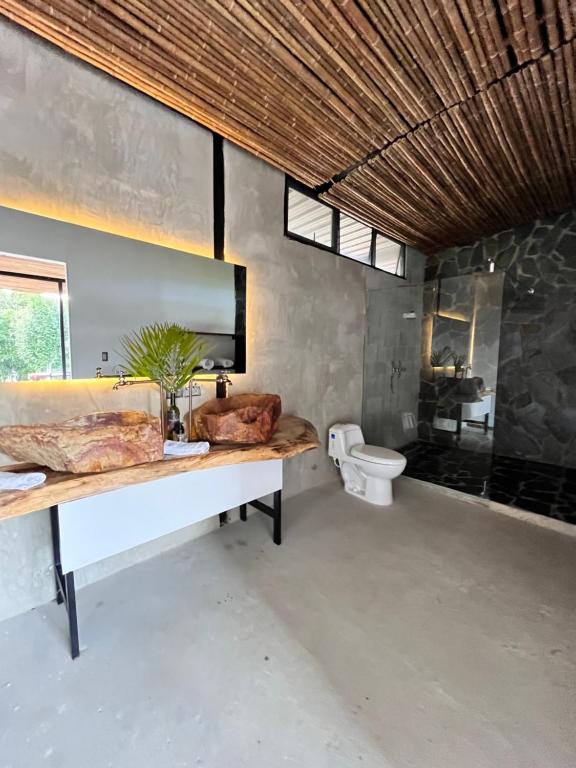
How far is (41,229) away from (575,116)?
2999 mm

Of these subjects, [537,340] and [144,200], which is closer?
[144,200]

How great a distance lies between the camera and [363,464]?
2705mm

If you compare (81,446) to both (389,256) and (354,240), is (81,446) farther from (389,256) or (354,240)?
(389,256)

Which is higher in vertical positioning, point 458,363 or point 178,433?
point 458,363

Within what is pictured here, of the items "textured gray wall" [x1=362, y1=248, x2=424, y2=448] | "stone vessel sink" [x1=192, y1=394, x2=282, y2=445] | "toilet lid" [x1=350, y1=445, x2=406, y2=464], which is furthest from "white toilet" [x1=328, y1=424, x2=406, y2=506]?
"stone vessel sink" [x1=192, y1=394, x2=282, y2=445]

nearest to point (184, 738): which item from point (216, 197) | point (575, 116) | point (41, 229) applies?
point (41, 229)

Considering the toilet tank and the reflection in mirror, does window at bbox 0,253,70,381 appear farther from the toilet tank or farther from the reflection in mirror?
the reflection in mirror

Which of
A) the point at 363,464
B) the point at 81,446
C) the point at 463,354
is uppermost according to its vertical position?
the point at 463,354

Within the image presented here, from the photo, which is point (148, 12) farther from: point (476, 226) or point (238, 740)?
point (476, 226)

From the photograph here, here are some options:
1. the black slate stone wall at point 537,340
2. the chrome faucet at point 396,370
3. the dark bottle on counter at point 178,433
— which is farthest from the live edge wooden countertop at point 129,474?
the black slate stone wall at point 537,340

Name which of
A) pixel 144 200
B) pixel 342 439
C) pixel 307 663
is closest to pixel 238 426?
pixel 307 663

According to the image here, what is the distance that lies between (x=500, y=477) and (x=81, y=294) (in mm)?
3730

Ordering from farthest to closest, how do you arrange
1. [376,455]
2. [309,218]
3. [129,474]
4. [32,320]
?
[309,218] < [376,455] < [32,320] < [129,474]

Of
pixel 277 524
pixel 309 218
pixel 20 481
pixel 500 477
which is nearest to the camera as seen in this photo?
pixel 20 481
